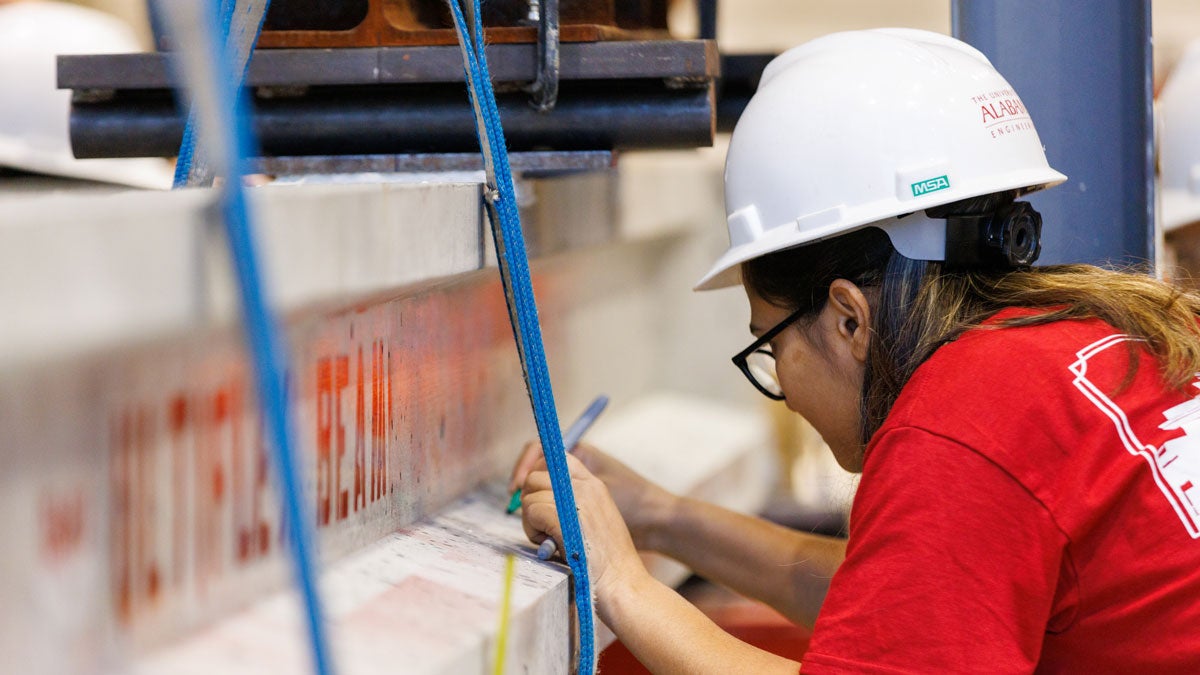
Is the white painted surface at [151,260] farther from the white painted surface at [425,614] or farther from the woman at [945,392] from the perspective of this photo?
the woman at [945,392]

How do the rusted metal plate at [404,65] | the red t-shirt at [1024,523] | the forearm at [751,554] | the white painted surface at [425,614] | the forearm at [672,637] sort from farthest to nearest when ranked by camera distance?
1. the forearm at [751,554]
2. the rusted metal plate at [404,65]
3. the forearm at [672,637]
4. the red t-shirt at [1024,523]
5. the white painted surface at [425,614]

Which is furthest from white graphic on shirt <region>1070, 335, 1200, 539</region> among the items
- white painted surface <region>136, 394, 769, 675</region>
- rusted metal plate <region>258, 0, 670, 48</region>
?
rusted metal plate <region>258, 0, 670, 48</region>

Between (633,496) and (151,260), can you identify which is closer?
(151,260)

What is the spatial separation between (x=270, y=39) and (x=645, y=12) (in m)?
0.46

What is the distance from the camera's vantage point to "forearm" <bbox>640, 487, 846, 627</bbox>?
1395 mm

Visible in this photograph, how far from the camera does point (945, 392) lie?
912 millimetres

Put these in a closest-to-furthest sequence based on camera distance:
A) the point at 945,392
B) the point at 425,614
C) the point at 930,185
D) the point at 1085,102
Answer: the point at 425,614
the point at 945,392
the point at 930,185
the point at 1085,102

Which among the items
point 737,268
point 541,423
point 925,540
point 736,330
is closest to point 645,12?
point 737,268

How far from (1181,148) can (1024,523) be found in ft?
5.20

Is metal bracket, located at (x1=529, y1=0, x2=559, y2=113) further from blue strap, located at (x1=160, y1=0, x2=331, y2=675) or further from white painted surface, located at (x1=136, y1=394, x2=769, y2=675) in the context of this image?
blue strap, located at (x1=160, y1=0, x2=331, y2=675)

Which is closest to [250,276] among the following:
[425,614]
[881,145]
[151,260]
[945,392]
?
[151,260]

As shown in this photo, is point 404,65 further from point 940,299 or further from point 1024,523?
point 1024,523

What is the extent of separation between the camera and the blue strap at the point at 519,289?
0.85 m

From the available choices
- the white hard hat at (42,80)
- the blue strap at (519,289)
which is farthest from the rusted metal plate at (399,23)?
the white hard hat at (42,80)
